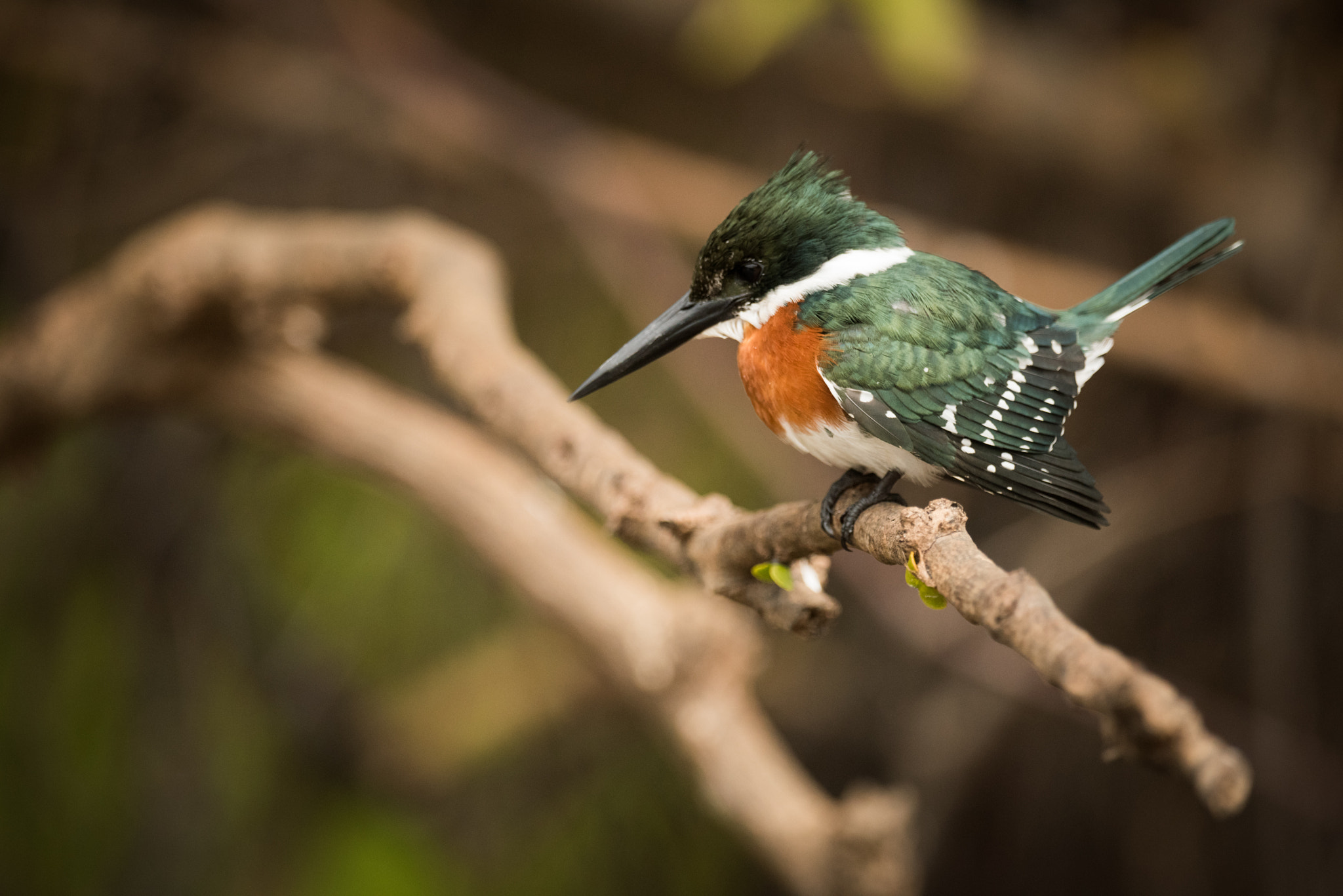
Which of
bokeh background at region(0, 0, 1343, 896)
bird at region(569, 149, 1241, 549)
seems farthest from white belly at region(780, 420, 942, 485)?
bokeh background at region(0, 0, 1343, 896)

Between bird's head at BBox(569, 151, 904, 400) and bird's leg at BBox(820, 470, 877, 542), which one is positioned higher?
→ bird's head at BBox(569, 151, 904, 400)

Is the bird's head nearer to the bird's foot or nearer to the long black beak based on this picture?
the long black beak

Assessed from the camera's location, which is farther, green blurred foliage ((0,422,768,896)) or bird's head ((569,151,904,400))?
green blurred foliage ((0,422,768,896))

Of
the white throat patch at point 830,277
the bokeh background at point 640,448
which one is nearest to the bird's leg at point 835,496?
the white throat patch at point 830,277

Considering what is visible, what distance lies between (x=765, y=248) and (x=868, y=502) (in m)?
0.20

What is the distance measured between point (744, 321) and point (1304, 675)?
1548 mm

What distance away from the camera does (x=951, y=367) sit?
2.40 feet

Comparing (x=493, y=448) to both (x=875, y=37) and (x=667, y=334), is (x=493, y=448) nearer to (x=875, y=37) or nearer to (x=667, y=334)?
(x=667, y=334)

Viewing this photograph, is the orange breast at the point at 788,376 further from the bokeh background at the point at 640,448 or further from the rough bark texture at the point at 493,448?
the bokeh background at the point at 640,448

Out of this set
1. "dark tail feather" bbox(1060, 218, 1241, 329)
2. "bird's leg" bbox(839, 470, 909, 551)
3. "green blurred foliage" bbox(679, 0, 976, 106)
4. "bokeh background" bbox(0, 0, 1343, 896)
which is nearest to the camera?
"bird's leg" bbox(839, 470, 909, 551)

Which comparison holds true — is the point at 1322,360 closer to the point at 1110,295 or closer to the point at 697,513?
the point at 1110,295

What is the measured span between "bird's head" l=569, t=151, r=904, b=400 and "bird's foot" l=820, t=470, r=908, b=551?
0.48ft

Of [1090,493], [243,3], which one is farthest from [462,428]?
[243,3]

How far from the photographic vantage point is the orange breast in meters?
0.75
